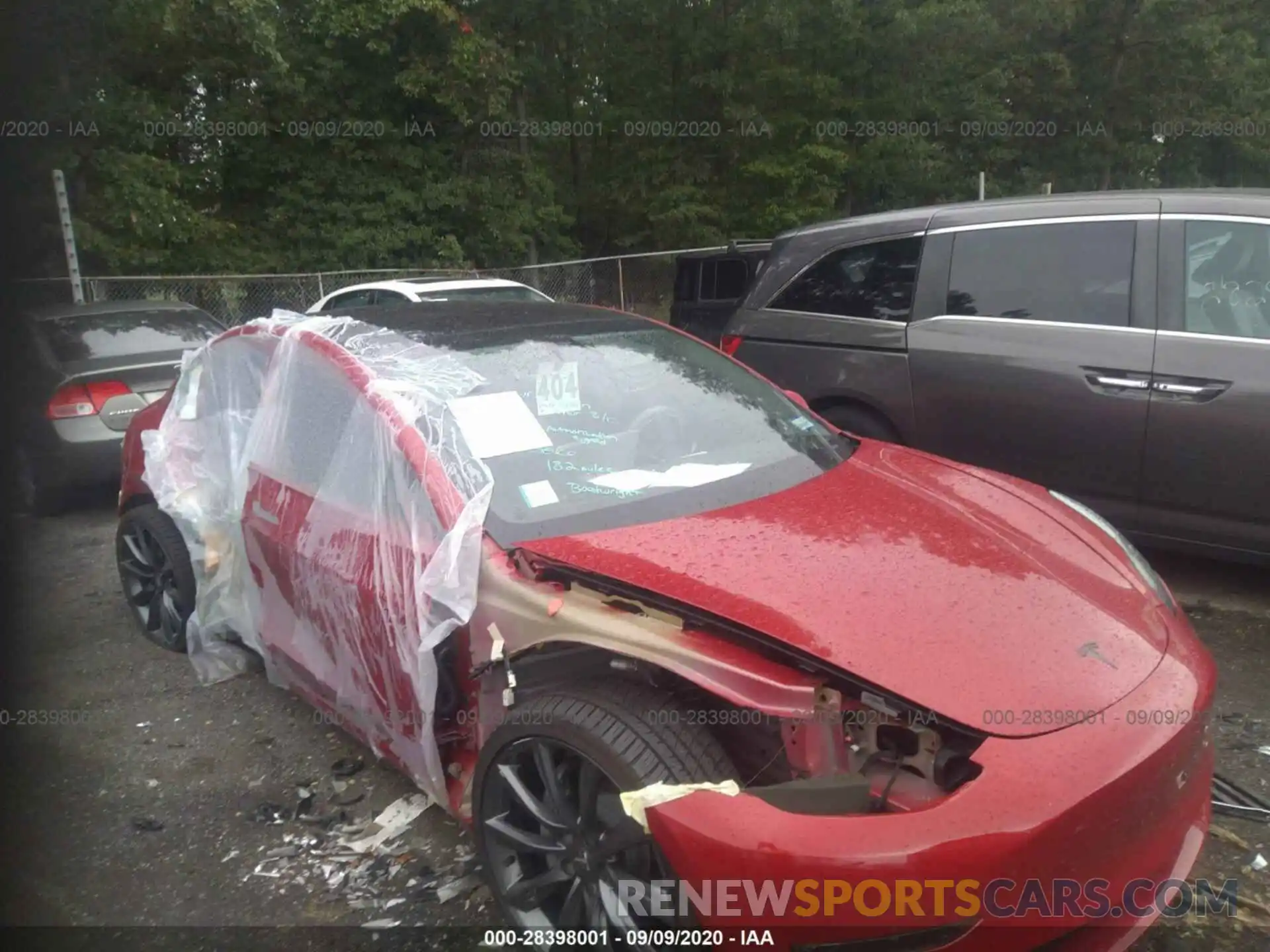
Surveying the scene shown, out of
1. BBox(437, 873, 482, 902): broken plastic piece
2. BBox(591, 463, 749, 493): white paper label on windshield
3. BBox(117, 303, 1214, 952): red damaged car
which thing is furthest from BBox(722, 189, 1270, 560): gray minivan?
BBox(437, 873, 482, 902): broken plastic piece

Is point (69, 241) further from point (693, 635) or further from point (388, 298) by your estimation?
point (693, 635)

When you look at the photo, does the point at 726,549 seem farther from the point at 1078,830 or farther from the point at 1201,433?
the point at 1201,433

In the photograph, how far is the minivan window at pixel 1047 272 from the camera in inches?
170

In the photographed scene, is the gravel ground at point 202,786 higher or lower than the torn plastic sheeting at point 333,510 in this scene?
A: lower

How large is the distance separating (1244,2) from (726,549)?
2724cm

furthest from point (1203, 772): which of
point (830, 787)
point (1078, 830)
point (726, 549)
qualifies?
point (726, 549)

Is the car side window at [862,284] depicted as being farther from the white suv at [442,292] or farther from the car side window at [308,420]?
the white suv at [442,292]

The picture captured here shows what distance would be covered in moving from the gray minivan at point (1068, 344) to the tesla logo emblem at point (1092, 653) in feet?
7.20

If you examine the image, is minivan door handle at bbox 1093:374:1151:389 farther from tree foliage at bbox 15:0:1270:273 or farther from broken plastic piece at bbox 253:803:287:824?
tree foliage at bbox 15:0:1270:273

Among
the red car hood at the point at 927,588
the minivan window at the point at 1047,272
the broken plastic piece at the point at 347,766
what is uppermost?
the minivan window at the point at 1047,272

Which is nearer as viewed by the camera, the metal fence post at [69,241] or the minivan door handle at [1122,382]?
the minivan door handle at [1122,382]

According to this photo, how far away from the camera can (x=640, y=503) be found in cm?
273

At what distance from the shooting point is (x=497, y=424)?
292 cm

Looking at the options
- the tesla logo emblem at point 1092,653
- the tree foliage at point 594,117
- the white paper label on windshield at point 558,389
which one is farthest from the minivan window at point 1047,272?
the tree foliage at point 594,117
